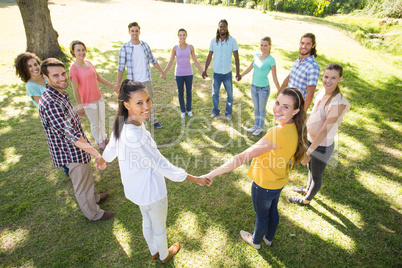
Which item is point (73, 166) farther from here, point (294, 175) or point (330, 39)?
point (330, 39)

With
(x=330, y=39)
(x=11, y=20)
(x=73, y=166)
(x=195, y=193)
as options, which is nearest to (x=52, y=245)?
(x=73, y=166)

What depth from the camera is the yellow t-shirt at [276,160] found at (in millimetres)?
2193

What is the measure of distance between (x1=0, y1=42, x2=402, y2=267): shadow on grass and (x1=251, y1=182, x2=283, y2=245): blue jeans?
0.32 m

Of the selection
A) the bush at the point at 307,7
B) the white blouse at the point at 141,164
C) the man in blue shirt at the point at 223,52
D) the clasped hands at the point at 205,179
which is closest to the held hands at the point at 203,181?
the clasped hands at the point at 205,179

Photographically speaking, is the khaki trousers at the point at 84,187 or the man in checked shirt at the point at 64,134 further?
the khaki trousers at the point at 84,187

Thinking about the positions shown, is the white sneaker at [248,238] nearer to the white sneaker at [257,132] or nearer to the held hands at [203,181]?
the held hands at [203,181]

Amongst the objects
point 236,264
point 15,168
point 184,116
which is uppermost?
point 184,116

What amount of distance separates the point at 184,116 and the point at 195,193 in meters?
2.63

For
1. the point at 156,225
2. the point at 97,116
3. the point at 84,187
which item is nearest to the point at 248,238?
the point at 156,225

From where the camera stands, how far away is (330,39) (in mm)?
12984

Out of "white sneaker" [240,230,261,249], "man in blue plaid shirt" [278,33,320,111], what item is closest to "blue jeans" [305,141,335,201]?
"man in blue plaid shirt" [278,33,320,111]

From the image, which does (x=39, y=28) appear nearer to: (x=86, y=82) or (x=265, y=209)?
(x=86, y=82)

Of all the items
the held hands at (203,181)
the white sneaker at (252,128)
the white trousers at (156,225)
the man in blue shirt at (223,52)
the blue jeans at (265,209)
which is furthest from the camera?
the white sneaker at (252,128)

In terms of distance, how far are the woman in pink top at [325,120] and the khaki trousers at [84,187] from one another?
2.90 metres
